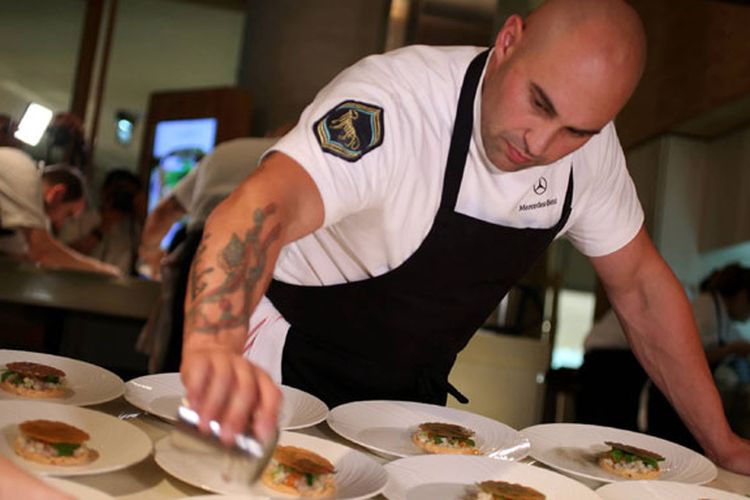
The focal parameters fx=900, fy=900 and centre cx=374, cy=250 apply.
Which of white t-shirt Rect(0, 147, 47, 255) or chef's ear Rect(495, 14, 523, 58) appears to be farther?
white t-shirt Rect(0, 147, 47, 255)

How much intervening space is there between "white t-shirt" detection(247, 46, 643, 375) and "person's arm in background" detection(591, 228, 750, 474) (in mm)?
127

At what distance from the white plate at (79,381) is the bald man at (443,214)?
0.90ft

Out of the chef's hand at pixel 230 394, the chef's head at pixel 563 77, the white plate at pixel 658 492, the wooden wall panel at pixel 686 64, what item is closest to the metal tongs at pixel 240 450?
the chef's hand at pixel 230 394

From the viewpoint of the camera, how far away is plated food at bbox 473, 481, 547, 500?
3.34ft

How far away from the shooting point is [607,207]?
162 cm

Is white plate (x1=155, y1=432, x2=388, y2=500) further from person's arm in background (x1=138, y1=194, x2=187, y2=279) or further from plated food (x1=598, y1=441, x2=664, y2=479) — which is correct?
person's arm in background (x1=138, y1=194, x2=187, y2=279)

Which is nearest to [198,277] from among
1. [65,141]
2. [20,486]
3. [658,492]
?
[20,486]

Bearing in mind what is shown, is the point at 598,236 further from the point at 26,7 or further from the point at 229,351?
the point at 26,7

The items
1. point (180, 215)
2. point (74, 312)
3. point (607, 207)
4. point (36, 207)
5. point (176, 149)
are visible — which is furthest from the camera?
point (176, 149)

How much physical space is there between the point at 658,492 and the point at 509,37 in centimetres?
67

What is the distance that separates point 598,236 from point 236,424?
44.2 inches

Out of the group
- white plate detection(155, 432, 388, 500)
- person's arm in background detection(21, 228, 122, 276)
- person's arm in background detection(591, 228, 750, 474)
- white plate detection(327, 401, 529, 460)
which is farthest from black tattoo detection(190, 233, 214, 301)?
person's arm in background detection(21, 228, 122, 276)

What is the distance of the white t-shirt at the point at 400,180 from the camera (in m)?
1.19

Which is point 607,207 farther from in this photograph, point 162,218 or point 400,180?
point 162,218
